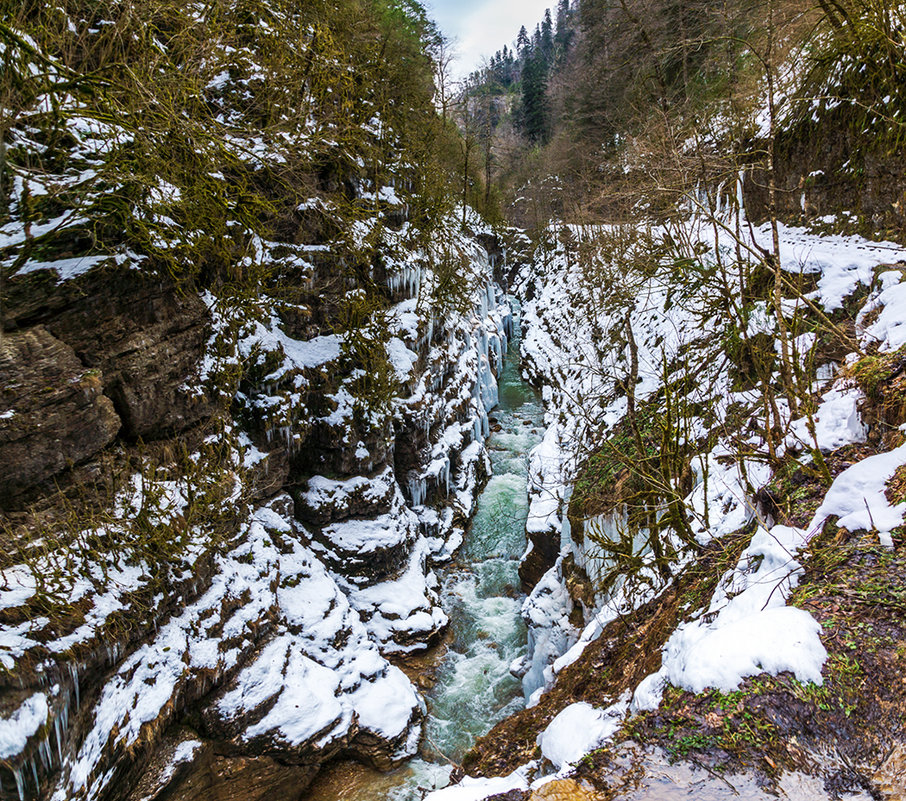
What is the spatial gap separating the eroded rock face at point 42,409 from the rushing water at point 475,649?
514 cm

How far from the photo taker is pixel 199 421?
7.25 m

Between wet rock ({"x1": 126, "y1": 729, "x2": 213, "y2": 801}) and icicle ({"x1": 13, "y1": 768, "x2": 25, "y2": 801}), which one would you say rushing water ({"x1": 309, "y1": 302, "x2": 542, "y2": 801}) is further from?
icicle ({"x1": 13, "y1": 768, "x2": 25, "y2": 801})

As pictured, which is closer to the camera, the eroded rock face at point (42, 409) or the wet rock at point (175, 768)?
the eroded rock face at point (42, 409)

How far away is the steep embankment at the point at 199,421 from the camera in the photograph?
4996mm

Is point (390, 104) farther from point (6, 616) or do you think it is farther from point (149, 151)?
point (6, 616)

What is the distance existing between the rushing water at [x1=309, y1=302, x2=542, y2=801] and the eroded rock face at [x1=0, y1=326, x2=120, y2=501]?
16.9 feet


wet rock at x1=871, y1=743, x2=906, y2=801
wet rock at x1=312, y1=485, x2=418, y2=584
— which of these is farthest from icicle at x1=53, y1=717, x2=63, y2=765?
wet rock at x1=871, y1=743, x2=906, y2=801

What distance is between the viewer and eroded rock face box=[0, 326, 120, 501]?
4918mm

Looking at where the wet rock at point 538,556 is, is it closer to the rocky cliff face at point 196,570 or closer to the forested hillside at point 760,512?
the forested hillside at point 760,512

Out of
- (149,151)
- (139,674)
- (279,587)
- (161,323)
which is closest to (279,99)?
(149,151)

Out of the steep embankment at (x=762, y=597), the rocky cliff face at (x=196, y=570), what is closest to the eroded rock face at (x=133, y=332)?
the rocky cliff face at (x=196, y=570)

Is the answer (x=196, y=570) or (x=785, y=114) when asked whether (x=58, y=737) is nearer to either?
(x=196, y=570)

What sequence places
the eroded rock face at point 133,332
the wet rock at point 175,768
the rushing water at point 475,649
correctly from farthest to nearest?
the rushing water at point 475,649, the eroded rock face at point 133,332, the wet rock at point 175,768

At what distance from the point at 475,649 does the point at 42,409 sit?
7.96 meters
